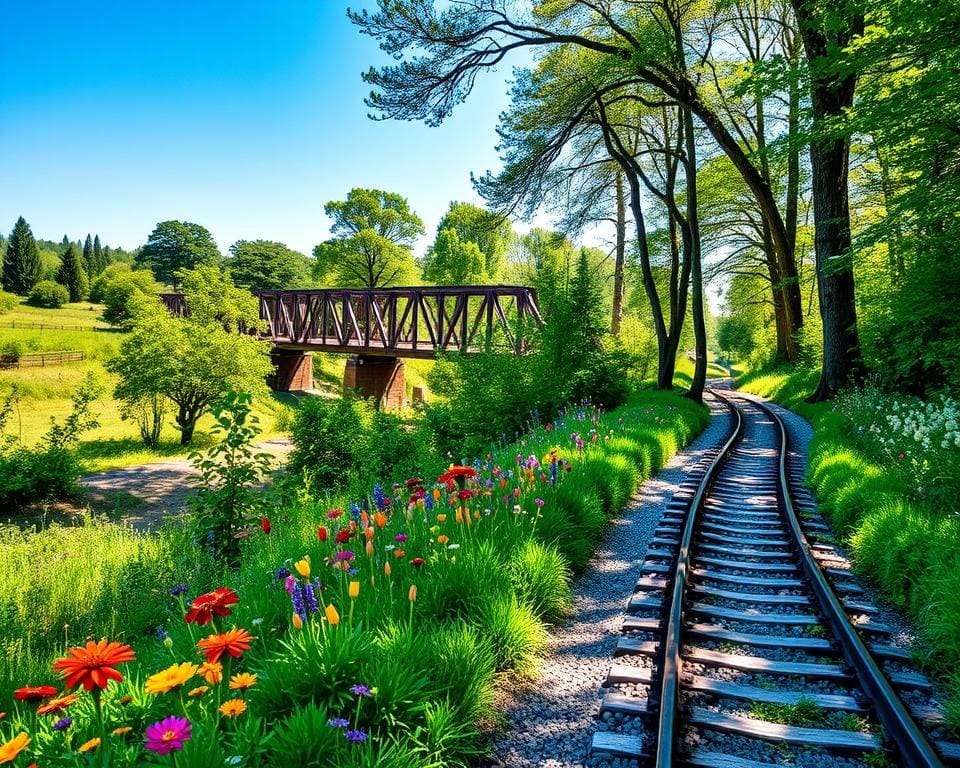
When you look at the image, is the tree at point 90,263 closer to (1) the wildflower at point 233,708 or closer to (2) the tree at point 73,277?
(2) the tree at point 73,277

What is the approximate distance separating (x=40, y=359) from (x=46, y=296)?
42401 millimetres

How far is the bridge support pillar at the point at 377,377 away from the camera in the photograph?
35594mm

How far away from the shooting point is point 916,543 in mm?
4668

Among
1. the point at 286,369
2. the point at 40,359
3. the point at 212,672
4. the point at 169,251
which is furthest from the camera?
the point at 169,251

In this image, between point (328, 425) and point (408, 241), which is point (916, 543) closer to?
point (328, 425)

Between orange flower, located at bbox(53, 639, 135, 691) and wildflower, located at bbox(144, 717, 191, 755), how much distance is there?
21 centimetres

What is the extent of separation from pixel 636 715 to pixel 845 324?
47.3 ft

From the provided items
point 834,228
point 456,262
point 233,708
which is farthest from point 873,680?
point 456,262

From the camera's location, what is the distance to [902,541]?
15.6 feet

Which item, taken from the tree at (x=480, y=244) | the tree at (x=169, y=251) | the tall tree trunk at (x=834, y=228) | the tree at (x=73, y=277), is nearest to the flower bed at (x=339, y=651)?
the tall tree trunk at (x=834, y=228)

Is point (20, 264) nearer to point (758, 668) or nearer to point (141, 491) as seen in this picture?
point (141, 491)

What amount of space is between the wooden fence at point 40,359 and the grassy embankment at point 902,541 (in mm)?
48188

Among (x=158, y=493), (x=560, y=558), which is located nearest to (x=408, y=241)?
(x=158, y=493)

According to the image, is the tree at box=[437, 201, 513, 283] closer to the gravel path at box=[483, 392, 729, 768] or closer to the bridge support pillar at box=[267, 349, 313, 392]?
the bridge support pillar at box=[267, 349, 313, 392]
